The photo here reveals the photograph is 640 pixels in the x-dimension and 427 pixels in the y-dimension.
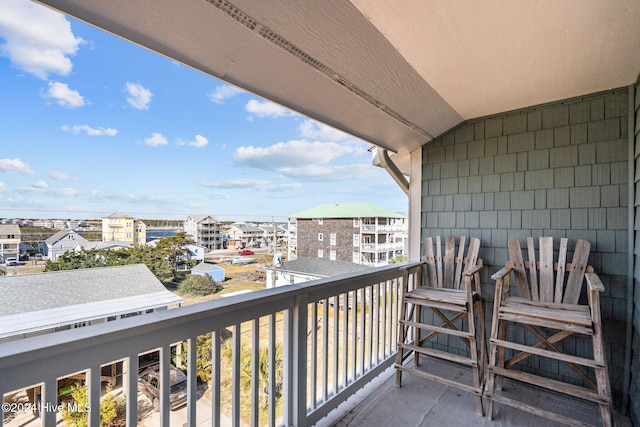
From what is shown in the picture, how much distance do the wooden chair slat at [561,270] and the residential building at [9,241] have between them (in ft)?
10.7

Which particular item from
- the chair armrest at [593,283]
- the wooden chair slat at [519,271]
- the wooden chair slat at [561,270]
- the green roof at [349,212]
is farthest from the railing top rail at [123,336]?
the green roof at [349,212]


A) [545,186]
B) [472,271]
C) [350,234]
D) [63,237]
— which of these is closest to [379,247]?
[350,234]

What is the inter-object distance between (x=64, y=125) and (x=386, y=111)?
8.82ft

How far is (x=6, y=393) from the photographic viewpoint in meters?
0.83

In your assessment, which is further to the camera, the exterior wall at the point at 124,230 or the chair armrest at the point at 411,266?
the chair armrest at the point at 411,266

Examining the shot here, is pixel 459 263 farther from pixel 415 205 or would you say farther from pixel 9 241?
pixel 9 241

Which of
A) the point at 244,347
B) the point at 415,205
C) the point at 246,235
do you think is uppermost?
the point at 415,205

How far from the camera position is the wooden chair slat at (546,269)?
227cm

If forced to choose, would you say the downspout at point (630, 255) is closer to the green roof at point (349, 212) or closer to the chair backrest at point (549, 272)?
the chair backrest at point (549, 272)

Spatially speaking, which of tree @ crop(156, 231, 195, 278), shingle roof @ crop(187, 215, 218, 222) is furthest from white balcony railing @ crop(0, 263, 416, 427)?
shingle roof @ crop(187, 215, 218, 222)

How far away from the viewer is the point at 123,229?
181cm

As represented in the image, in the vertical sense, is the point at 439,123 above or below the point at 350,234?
above

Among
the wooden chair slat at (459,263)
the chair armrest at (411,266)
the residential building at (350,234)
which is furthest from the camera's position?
the residential building at (350,234)

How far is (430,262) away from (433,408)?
120cm
